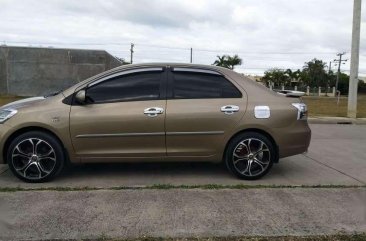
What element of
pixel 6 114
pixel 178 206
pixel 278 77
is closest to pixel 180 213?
pixel 178 206

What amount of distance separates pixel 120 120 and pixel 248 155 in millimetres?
1769

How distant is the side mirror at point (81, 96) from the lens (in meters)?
5.94

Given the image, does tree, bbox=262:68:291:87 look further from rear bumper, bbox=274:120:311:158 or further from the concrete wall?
rear bumper, bbox=274:120:311:158

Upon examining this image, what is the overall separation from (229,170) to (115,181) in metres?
1.54

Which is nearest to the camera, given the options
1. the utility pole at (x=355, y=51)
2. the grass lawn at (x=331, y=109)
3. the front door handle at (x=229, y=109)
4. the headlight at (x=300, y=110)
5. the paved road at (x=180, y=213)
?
the paved road at (x=180, y=213)

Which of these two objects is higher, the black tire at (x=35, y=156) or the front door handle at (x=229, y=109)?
the front door handle at (x=229, y=109)

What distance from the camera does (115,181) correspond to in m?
6.04

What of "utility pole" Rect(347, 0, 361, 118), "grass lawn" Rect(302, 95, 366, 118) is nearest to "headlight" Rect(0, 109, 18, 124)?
"utility pole" Rect(347, 0, 361, 118)

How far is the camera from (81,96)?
5938 millimetres

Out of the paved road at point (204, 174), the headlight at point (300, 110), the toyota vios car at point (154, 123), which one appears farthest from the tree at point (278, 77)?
the toyota vios car at point (154, 123)

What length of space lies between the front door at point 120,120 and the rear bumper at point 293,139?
160 centimetres

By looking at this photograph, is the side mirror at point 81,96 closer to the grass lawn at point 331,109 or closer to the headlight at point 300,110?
the headlight at point 300,110

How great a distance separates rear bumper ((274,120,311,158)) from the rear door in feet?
2.10

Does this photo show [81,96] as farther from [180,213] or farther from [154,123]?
[180,213]
